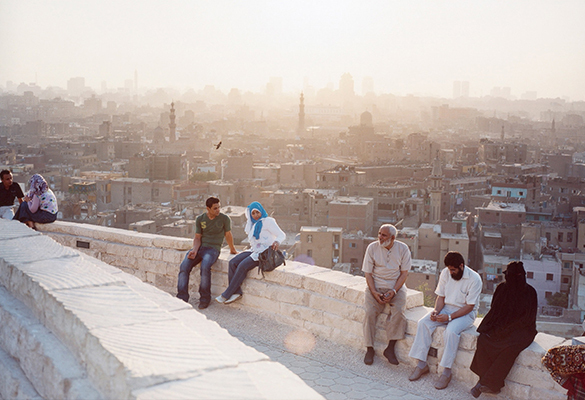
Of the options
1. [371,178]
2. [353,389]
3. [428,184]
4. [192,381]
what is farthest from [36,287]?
[371,178]

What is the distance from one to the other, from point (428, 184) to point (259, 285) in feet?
101

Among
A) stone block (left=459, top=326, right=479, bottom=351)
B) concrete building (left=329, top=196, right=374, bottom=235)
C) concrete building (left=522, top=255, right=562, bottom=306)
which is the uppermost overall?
stone block (left=459, top=326, right=479, bottom=351)

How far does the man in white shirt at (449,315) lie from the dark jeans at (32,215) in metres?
3.16

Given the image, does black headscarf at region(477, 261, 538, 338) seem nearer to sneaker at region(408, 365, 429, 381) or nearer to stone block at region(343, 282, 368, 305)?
sneaker at region(408, 365, 429, 381)

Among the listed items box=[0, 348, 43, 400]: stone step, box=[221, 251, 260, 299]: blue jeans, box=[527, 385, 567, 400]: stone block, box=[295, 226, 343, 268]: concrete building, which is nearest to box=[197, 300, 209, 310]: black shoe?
box=[221, 251, 260, 299]: blue jeans

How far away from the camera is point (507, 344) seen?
111 inches

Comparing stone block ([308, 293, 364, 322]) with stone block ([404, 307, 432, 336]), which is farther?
stone block ([308, 293, 364, 322])

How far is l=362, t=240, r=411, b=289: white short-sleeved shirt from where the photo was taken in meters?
3.37

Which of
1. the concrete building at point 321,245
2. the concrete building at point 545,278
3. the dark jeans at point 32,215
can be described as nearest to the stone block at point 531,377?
the dark jeans at point 32,215

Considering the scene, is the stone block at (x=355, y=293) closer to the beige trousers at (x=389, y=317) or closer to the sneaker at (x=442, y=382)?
the beige trousers at (x=389, y=317)

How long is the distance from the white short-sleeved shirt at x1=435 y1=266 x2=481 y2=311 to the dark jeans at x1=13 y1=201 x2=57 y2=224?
318cm

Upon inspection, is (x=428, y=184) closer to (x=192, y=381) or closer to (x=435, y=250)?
(x=435, y=250)

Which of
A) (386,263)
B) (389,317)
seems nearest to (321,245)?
(386,263)

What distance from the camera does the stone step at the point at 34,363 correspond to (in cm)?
183
